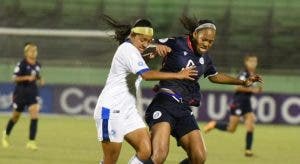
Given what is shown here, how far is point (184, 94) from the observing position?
348 inches

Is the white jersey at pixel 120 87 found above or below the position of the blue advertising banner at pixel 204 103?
above

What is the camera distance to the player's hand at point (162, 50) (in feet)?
28.2

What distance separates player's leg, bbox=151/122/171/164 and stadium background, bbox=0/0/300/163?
1102 cm

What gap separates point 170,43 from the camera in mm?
8914

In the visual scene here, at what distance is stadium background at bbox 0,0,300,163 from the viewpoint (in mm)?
21703

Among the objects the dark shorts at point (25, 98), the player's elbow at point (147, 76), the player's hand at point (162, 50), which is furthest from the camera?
the dark shorts at point (25, 98)

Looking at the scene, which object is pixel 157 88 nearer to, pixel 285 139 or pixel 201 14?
pixel 285 139

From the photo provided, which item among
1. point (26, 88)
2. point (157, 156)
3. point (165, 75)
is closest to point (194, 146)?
point (157, 156)

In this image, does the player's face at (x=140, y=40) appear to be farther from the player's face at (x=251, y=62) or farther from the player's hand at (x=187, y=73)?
the player's face at (x=251, y=62)

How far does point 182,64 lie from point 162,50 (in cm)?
29

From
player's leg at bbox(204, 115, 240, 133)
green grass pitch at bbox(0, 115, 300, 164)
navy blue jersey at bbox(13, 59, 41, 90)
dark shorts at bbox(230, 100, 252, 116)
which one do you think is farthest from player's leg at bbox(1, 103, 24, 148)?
dark shorts at bbox(230, 100, 252, 116)

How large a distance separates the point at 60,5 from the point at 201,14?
4349 millimetres

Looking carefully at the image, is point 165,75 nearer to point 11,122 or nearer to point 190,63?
point 190,63

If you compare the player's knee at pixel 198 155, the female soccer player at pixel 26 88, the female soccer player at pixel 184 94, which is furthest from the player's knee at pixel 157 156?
the female soccer player at pixel 26 88
